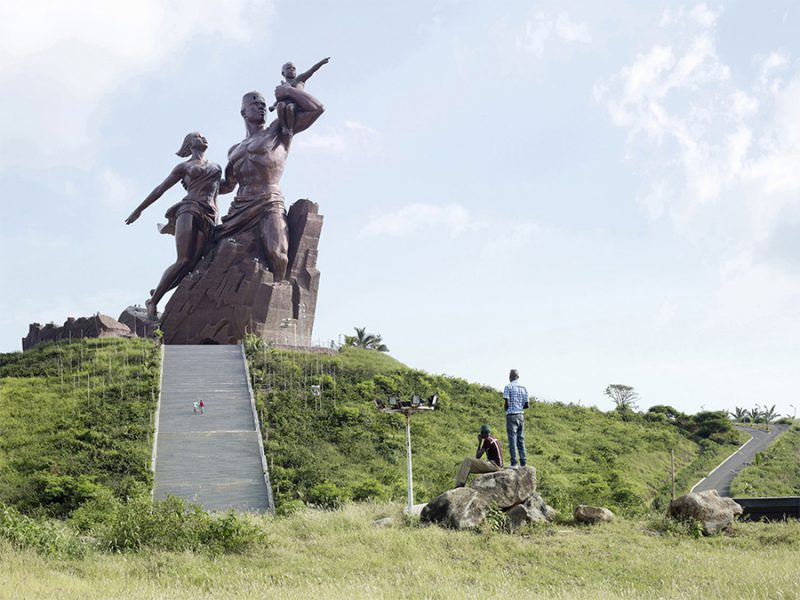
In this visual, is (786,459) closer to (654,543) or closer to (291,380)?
(291,380)

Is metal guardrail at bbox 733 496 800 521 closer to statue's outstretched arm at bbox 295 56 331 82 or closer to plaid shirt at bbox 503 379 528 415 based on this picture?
plaid shirt at bbox 503 379 528 415

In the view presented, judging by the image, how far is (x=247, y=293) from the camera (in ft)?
93.5

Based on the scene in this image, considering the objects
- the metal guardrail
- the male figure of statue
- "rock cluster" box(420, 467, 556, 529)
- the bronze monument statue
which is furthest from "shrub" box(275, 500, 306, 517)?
the male figure of statue

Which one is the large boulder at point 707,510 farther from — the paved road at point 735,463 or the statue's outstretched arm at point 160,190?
the statue's outstretched arm at point 160,190

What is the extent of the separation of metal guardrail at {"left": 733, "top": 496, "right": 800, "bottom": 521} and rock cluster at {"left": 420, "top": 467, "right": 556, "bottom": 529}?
3.58 meters

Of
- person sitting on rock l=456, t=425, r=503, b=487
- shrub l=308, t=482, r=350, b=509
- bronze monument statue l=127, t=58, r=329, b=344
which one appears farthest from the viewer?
bronze monument statue l=127, t=58, r=329, b=344

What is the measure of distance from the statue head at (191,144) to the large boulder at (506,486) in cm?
2231

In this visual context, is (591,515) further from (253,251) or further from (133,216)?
(133,216)

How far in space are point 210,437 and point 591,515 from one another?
939 cm

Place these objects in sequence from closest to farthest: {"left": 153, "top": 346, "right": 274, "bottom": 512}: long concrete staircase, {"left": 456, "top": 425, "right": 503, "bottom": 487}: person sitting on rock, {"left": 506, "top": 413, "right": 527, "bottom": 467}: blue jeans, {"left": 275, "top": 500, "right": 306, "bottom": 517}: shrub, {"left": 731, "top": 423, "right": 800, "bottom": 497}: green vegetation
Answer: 1. {"left": 506, "top": 413, "right": 527, "bottom": 467}: blue jeans
2. {"left": 456, "top": 425, "right": 503, "bottom": 487}: person sitting on rock
3. {"left": 275, "top": 500, "right": 306, "bottom": 517}: shrub
4. {"left": 153, "top": 346, "right": 274, "bottom": 512}: long concrete staircase
5. {"left": 731, "top": 423, "right": 800, "bottom": 497}: green vegetation

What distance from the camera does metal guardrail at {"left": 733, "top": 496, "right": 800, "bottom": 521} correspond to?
13727 mm

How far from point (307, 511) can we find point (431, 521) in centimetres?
266

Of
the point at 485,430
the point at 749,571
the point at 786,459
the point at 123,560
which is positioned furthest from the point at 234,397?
the point at 786,459

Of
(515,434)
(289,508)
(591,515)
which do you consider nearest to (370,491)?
(289,508)
